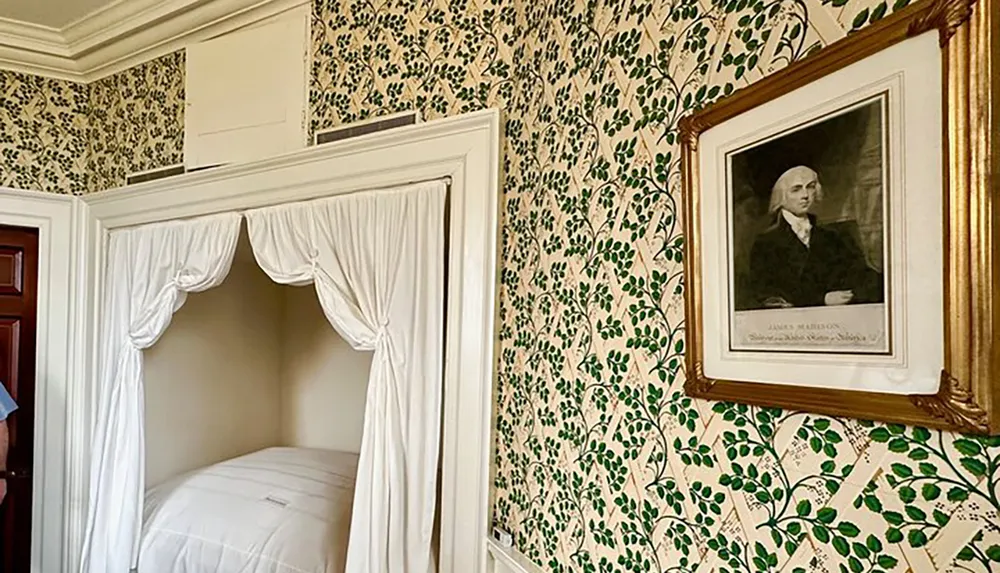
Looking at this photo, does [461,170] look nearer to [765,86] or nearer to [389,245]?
[389,245]

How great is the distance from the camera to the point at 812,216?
→ 3.07ft

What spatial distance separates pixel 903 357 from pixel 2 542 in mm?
3652

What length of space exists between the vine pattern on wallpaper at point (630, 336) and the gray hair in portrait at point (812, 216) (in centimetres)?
13

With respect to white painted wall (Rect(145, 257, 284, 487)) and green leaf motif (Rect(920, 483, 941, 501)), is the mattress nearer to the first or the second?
white painted wall (Rect(145, 257, 284, 487))

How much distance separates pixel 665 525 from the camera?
49.8 inches

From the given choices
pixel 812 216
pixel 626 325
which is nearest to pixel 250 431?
pixel 626 325

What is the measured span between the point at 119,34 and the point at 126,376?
135 cm

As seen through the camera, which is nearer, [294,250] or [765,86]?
[765,86]

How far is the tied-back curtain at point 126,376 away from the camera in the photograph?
293 cm

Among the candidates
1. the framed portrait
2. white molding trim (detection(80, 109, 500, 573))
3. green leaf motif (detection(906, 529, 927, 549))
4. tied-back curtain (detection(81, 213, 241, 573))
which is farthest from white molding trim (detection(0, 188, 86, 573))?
green leaf motif (detection(906, 529, 927, 549))

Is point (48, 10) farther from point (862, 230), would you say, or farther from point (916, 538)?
point (916, 538)

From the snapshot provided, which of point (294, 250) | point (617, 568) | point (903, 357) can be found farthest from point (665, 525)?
point (294, 250)

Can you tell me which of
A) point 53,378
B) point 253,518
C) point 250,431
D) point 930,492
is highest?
point 930,492

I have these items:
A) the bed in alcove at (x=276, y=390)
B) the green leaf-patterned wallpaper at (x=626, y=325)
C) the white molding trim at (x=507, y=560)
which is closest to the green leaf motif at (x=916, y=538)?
the green leaf-patterned wallpaper at (x=626, y=325)
